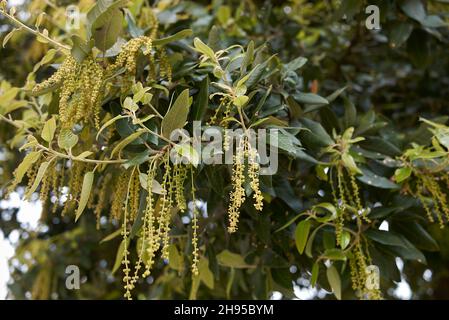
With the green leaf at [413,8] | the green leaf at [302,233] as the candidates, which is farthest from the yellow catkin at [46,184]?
the green leaf at [413,8]

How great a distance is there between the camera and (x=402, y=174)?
5.82 ft

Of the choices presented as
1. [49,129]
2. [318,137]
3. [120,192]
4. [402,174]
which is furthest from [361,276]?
[49,129]

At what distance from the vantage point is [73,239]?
3336 mm

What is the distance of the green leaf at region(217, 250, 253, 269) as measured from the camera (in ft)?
6.95

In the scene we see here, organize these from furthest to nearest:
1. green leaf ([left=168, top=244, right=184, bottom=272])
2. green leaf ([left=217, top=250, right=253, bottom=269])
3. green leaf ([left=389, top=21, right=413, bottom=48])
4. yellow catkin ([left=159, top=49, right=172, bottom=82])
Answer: green leaf ([left=389, top=21, right=413, bottom=48]) → green leaf ([left=217, top=250, right=253, bottom=269]) → green leaf ([left=168, top=244, right=184, bottom=272]) → yellow catkin ([left=159, top=49, right=172, bottom=82])

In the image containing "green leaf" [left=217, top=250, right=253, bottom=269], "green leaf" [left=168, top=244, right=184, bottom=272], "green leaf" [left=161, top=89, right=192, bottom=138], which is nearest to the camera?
"green leaf" [left=161, top=89, right=192, bottom=138]

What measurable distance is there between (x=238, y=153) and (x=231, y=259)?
34.2 inches

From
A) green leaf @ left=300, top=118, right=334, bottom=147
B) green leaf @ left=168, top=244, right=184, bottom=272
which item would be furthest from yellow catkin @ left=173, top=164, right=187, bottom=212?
green leaf @ left=168, top=244, right=184, bottom=272

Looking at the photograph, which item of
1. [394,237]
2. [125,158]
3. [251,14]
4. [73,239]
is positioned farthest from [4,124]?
[394,237]

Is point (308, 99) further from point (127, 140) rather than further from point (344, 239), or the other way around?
point (127, 140)

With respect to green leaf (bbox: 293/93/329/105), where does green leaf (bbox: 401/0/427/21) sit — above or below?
above

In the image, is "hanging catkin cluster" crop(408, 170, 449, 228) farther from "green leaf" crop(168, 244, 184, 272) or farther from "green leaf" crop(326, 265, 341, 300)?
"green leaf" crop(168, 244, 184, 272)

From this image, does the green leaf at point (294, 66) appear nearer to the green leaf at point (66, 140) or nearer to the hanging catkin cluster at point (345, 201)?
the hanging catkin cluster at point (345, 201)
